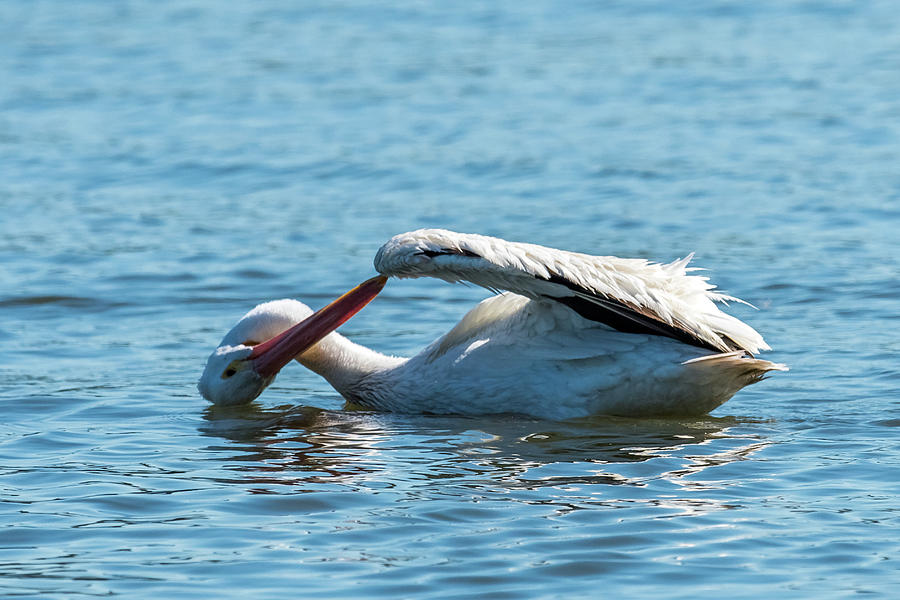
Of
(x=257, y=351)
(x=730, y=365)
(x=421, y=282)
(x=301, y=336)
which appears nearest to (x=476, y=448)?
(x=730, y=365)

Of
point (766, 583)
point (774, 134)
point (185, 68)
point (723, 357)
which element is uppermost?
point (185, 68)

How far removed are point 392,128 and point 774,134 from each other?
3563mm

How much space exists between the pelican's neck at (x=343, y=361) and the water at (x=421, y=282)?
0.59 feet

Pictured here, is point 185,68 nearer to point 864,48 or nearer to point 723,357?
point 864,48

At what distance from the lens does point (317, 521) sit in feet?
18.7

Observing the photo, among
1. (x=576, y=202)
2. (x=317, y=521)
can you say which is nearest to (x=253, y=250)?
(x=576, y=202)

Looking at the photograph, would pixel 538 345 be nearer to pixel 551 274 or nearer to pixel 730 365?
pixel 551 274

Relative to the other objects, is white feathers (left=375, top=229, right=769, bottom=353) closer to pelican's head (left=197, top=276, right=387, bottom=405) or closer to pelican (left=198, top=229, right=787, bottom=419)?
pelican (left=198, top=229, right=787, bottom=419)

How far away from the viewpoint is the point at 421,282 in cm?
1055

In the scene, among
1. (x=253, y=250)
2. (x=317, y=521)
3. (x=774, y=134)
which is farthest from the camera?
(x=774, y=134)

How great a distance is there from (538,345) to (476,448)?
0.65 metres

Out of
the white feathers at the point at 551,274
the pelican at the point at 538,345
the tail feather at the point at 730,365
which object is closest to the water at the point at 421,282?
the pelican at the point at 538,345

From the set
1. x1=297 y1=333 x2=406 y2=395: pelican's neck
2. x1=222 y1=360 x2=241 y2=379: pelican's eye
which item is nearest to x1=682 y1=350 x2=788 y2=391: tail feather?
x1=297 y1=333 x2=406 y2=395: pelican's neck

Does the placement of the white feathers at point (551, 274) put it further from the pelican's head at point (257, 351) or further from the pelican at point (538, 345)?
the pelican's head at point (257, 351)
